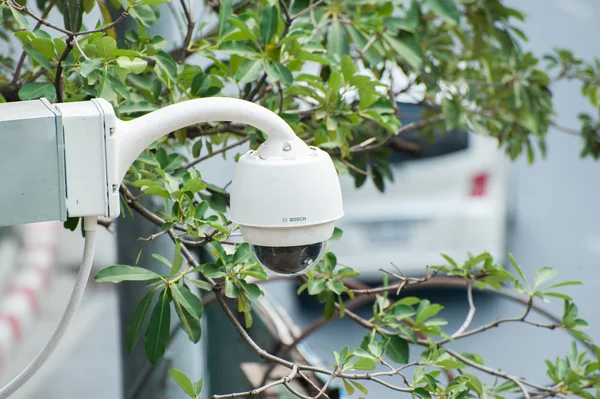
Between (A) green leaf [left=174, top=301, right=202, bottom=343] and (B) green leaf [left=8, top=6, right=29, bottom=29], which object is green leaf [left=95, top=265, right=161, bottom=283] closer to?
(A) green leaf [left=174, top=301, right=202, bottom=343]

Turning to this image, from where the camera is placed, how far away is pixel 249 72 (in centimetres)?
183

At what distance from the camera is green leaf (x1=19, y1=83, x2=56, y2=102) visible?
Answer: 1.65 m

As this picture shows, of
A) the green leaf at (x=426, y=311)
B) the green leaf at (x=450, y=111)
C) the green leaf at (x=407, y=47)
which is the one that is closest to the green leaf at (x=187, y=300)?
the green leaf at (x=426, y=311)

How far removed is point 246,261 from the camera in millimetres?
1691

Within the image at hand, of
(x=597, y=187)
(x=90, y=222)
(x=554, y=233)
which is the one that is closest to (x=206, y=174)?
(x=90, y=222)

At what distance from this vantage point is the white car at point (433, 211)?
6336 mm

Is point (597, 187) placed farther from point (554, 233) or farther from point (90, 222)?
point (90, 222)

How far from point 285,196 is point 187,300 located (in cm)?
48

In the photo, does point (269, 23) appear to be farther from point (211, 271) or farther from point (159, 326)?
point (159, 326)

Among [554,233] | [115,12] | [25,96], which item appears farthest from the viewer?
[554,233]

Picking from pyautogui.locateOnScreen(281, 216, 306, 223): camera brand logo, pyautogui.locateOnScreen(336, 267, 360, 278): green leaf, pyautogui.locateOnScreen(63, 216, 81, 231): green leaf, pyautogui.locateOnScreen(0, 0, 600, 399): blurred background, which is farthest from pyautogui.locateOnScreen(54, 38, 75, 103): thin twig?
pyautogui.locateOnScreen(0, 0, 600, 399): blurred background

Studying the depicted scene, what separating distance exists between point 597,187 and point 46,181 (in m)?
9.76

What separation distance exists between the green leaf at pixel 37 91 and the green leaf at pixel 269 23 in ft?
1.55

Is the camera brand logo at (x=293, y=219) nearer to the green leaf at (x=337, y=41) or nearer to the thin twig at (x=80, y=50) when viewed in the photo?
the thin twig at (x=80, y=50)
